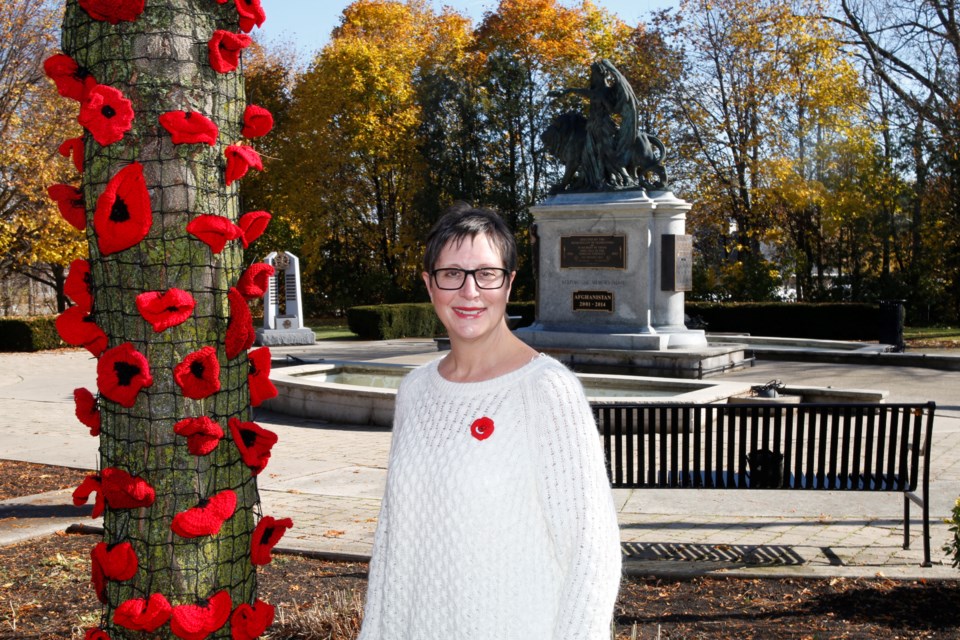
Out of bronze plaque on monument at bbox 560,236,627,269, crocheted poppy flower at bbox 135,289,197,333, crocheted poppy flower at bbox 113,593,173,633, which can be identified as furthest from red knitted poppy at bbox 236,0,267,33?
bronze plaque on monument at bbox 560,236,627,269

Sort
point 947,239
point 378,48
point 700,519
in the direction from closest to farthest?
point 700,519, point 947,239, point 378,48

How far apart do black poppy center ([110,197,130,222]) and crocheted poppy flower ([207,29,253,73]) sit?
493 mm

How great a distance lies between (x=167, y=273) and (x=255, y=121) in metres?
0.55

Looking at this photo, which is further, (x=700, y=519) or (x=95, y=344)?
(x=700, y=519)

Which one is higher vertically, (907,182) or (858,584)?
(907,182)

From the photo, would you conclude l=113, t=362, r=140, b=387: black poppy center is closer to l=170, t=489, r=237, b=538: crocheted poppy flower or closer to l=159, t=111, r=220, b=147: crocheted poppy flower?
l=170, t=489, r=237, b=538: crocheted poppy flower

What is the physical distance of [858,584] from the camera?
196 inches

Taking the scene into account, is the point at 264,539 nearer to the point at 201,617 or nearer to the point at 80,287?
the point at 201,617

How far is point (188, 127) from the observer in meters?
2.72

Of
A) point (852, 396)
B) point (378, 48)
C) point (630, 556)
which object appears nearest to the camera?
point (630, 556)

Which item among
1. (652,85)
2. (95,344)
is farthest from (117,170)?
(652,85)

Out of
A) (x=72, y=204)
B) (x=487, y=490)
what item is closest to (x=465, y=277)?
(x=487, y=490)

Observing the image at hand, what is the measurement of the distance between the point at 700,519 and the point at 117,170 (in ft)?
16.7

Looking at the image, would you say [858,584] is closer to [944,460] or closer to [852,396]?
[944,460]
